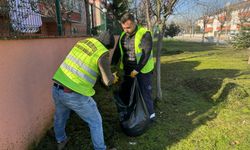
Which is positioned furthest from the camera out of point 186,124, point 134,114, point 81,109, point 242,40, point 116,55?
point 242,40

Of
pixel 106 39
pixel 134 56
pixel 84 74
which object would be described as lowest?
pixel 84 74

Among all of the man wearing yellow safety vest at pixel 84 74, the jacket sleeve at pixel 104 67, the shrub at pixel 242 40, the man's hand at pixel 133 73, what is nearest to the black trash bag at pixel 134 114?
the man's hand at pixel 133 73

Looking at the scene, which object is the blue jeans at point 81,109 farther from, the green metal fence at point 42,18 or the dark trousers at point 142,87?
the dark trousers at point 142,87

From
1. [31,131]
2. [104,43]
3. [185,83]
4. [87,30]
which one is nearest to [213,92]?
[185,83]

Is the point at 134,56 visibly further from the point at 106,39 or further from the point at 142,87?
the point at 106,39

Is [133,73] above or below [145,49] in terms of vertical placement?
below

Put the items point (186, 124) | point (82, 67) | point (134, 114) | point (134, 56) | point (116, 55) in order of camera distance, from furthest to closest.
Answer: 1. point (186, 124)
2. point (116, 55)
3. point (134, 56)
4. point (134, 114)
5. point (82, 67)

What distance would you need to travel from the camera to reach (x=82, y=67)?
2.37 m

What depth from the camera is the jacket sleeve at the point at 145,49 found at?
3.36 meters

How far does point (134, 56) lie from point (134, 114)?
2.90ft

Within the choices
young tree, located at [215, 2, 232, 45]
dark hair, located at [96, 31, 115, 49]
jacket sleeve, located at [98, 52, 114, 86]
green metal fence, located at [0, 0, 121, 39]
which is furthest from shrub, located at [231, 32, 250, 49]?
young tree, located at [215, 2, 232, 45]

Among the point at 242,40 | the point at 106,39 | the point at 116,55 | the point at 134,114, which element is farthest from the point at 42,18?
the point at 242,40

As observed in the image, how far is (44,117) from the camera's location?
3260 millimetres

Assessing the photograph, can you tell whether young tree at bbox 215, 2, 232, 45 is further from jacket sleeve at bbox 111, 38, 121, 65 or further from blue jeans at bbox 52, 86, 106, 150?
blue jeans at bbox 52, 86, 106, 150
